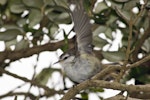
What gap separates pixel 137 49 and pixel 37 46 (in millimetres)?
343

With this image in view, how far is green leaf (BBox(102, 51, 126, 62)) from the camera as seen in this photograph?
5.01ft

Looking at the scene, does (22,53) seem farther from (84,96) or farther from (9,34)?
(84,96)

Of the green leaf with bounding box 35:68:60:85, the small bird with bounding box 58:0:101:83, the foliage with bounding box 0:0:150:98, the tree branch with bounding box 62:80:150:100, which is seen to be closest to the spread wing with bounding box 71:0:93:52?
the small bird with bounding box 58:0:101:83

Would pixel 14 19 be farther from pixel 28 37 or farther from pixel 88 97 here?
pixel 88 97

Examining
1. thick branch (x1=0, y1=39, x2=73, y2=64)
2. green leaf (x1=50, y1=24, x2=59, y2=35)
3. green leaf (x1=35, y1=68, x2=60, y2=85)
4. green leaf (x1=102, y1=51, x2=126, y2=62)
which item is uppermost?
green leaf (x1=50, y1=24, x2=59, y2=35)

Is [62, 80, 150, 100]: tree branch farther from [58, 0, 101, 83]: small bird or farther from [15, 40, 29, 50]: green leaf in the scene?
[15, 40, 29, 50]: green leaf

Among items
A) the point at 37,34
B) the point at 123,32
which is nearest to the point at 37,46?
the point at 37,34

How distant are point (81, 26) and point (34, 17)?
0.26m

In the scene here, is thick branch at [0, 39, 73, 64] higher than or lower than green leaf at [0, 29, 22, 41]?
lower

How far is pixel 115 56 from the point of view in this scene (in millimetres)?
1533

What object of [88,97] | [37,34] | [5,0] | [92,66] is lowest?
[88,97]

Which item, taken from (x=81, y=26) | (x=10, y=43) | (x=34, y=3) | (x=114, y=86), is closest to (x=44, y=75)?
(x=10, y=43)

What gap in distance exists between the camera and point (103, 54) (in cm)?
156

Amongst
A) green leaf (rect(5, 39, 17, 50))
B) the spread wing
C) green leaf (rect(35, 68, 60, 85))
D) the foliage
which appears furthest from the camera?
green leaf (rect(35, 68, 60, 85))
